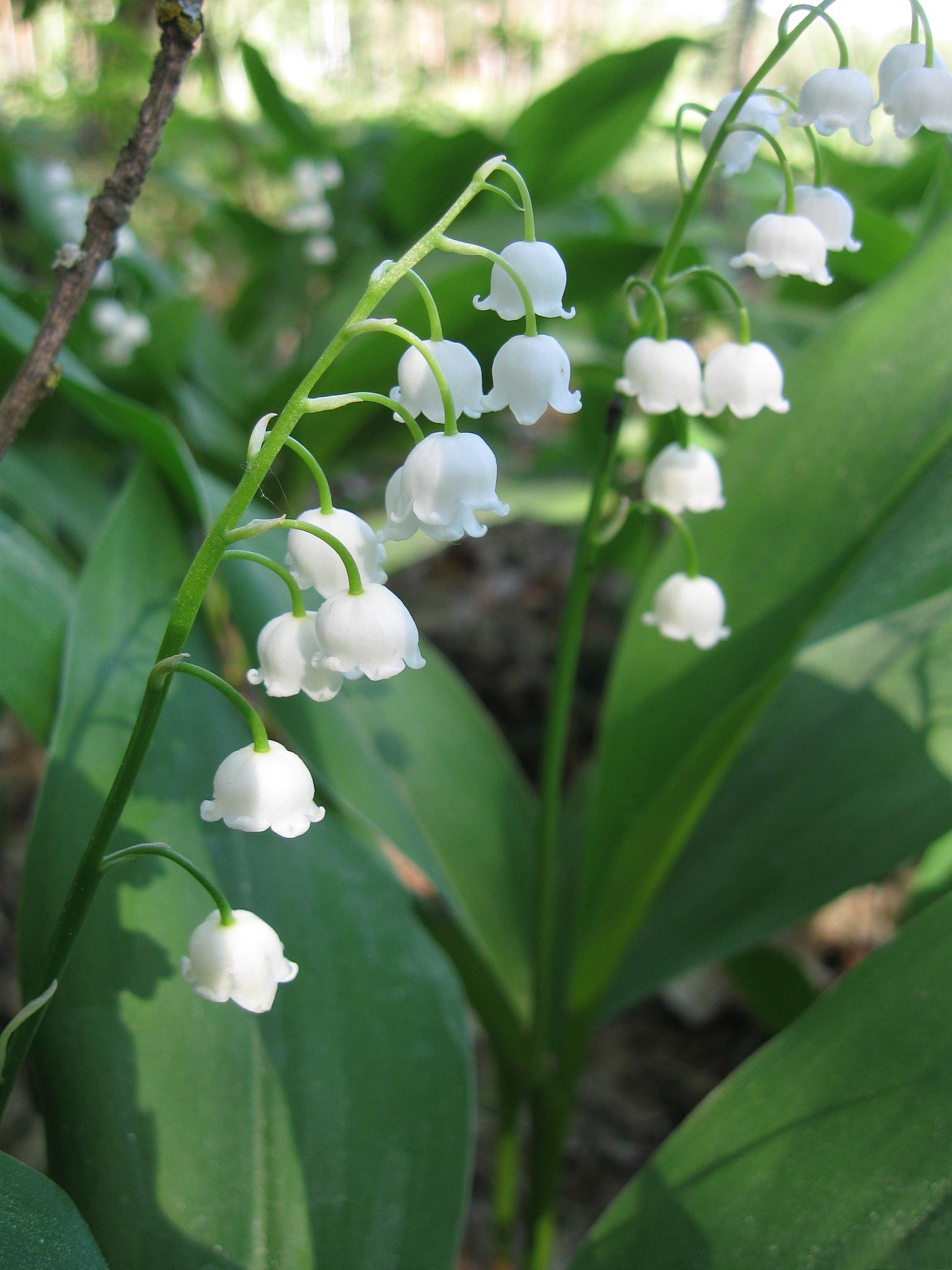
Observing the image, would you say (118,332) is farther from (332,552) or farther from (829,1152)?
(829,1152)

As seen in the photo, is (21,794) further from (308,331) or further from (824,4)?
(824,4)

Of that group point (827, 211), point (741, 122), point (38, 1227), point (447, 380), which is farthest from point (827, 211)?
point (38, 1227)

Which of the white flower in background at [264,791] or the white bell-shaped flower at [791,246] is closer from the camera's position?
the white flower in background at [264,791]

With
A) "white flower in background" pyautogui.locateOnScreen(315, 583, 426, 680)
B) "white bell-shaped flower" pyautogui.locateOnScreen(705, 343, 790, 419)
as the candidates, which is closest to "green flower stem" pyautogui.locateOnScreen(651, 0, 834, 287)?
"white bell-shaped flower" pyautogui.locateOnScreen(705, 343, 790, 419)

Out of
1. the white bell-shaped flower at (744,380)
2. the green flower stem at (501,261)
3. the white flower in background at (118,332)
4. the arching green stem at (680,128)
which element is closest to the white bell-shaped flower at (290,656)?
the green flower stem at (501,261)

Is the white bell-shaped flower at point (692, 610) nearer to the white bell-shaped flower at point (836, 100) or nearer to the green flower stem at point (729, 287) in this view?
the green flower stem at point (729, 287)

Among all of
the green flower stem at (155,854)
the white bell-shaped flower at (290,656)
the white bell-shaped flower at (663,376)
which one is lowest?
the green flower stem at (155,854)
